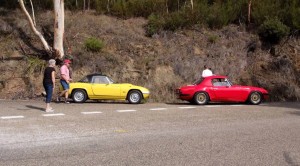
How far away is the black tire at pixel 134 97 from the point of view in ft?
58.2

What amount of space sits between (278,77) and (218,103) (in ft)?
23.8

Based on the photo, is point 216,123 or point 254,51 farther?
point 254,51

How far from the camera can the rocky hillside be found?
73.0ft

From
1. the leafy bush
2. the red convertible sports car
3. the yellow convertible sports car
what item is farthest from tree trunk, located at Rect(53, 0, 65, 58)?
the red convertible sports car

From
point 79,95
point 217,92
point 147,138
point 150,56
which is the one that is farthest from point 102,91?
point 147,138

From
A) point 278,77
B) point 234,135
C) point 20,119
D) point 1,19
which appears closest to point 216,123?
point 234,135

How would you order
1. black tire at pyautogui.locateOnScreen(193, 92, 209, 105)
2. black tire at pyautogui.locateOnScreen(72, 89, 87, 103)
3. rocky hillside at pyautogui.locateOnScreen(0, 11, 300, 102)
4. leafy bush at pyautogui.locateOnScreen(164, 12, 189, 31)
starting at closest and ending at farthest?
black tire at pyautogui.locateOnScreen(193, 92, 209, 105), black tire at pyautogui.locateOnScreen(72, 89, 87, 103), rocky hillside at pyautogui.locateOnScreen(0, 11, 300, 102), leafy bush at pyautogui.locateOnScreen(164, 12, 189, 31)

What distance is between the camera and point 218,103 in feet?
60.3

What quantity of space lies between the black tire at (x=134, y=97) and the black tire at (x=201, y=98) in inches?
94.6

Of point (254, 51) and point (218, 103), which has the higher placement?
point (254, 51)

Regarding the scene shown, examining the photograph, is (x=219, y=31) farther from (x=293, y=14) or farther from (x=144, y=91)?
(x=144, y=91)

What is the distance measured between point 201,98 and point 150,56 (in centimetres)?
812

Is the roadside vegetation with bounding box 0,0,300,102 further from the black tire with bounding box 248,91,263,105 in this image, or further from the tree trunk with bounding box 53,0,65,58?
the black tire with bounding box 248,91,263,105

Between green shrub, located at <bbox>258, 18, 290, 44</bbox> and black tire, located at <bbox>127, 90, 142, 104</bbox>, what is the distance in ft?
41.1
